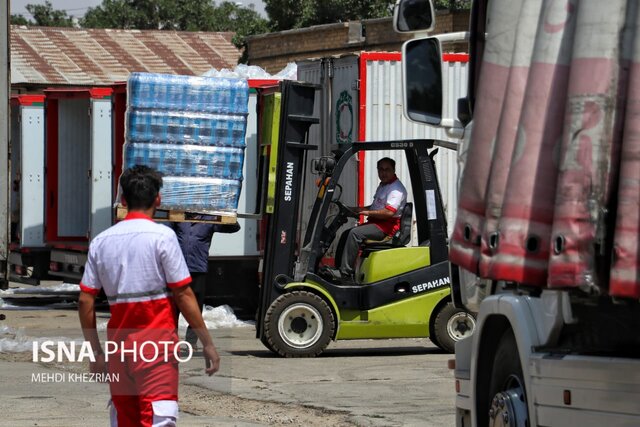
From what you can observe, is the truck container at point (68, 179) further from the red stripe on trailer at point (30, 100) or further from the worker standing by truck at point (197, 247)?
the worker standing by truck at point (197, 247)

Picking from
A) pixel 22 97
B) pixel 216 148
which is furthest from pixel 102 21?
pixel 216 148

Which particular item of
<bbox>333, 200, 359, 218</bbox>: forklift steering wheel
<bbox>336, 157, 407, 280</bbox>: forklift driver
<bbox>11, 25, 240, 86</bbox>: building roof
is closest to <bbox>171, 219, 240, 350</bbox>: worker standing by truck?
<bbox>336, 157, 407, 280</bbox>: forklift driver

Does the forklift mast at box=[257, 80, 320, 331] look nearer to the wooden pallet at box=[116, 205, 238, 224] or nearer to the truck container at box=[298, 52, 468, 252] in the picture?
the wooden pallet at box=[116, 205, 238, 224]

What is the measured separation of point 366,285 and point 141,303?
742 cm

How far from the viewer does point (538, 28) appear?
582cm

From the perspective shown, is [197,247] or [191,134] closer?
[197,247]

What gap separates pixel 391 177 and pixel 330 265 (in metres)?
1.17

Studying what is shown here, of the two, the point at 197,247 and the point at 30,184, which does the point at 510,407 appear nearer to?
the point at 197,247

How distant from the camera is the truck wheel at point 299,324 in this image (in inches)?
549

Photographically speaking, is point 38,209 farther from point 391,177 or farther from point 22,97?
point 391,177

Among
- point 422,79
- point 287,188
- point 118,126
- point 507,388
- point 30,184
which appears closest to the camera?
point 507,388

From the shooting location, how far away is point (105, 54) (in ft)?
155

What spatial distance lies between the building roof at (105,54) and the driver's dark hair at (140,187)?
35723mm

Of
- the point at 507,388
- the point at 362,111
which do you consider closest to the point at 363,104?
the point at 362,111
